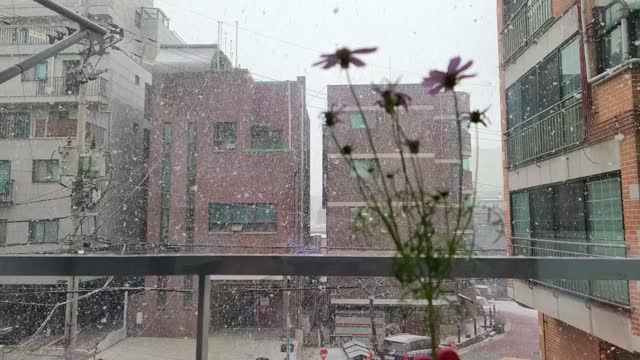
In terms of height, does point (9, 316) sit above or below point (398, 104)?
below

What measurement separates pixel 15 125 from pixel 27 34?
56cm

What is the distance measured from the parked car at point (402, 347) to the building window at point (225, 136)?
1.52 metres

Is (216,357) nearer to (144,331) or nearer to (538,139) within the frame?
(144,331)

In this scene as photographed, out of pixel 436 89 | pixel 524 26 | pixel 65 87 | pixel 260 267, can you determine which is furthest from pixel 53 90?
pixel 524 26

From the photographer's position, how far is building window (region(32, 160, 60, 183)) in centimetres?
219

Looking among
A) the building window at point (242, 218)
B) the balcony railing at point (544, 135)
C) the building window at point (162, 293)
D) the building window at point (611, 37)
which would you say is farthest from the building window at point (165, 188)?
the building window at point (611, 37)

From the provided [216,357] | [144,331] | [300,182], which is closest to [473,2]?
[300,182]

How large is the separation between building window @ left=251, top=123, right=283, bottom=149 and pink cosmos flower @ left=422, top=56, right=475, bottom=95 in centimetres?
191

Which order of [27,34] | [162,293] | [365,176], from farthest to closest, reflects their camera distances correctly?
[27,34] < [162,293] < [365,176]

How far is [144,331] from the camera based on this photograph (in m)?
1.44

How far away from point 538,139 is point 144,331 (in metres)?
2.08

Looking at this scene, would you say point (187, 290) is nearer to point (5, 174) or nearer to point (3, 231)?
point (3, 231)

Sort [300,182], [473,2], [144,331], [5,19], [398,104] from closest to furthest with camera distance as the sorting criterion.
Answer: [398,104]
[144,331]
[473,2]
[5,19]
[300,182]

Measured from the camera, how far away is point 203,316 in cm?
83
